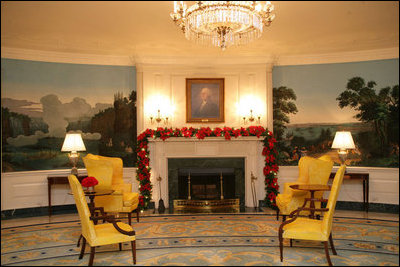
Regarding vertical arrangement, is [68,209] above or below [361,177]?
below

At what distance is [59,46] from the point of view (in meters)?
7.31

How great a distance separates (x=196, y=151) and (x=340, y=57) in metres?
4.00

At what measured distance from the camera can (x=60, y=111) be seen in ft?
26.0

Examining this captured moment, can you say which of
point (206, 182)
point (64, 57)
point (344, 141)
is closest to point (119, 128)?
point (64, 57)

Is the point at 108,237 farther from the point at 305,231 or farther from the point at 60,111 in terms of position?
the point at 60,111

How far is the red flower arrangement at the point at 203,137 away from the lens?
7.92 m

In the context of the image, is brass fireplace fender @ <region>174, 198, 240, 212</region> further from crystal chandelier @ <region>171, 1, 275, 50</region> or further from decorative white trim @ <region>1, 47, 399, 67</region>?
crystal chandelier @ <region>171, 1, 275, 50</region>

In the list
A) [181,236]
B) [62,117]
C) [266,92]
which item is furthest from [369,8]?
[62,117]

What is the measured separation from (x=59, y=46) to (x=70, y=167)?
267 centimetres

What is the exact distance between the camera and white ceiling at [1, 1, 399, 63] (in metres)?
5.20

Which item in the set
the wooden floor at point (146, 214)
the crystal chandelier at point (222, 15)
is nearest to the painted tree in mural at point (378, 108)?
the wooden floor at point (146, 214)

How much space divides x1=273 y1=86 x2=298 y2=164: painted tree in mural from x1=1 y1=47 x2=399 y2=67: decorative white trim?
0.70 m

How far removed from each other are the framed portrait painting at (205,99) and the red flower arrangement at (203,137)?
14.9 inches

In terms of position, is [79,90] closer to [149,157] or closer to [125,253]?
[149,157]
